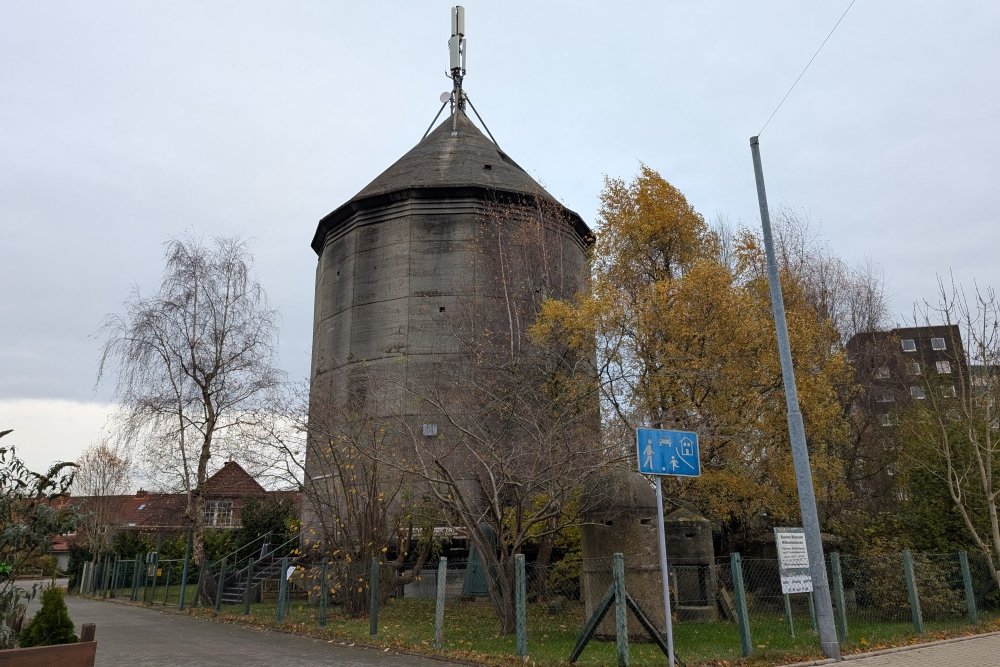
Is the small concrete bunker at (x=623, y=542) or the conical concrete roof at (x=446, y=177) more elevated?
the conical concrete roof at (x=446, y=177)

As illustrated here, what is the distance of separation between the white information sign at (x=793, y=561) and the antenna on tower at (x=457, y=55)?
26703mm

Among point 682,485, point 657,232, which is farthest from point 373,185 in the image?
point 682,485

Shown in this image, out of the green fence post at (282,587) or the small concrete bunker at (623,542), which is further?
the green fence post at (282,587)

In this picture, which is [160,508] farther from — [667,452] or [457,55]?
[667,452]

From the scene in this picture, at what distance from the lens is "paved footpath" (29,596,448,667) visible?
10.4 meters

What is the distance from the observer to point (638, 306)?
17.0 m

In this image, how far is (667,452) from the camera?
7875 millimetres

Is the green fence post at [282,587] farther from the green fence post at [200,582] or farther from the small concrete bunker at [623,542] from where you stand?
the small concrete bunker at [623,542]

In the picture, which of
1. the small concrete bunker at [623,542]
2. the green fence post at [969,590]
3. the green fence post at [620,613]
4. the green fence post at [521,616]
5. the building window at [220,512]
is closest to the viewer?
the green fence post at [620,613]

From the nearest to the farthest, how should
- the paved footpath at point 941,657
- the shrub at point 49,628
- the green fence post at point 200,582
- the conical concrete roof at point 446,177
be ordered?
1. the shrub at point 49,628
2. the paved footpath at point 941,657
3. the green fence post at point 200,582
4. the conical concrete roof at point 446,177

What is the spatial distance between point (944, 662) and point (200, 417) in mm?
19128

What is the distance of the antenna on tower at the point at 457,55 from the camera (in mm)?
33562

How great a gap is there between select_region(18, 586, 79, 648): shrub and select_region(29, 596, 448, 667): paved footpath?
1.97m

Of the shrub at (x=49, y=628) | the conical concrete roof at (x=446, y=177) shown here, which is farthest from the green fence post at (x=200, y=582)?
the conical concrete roof at (x=446, y=177)
